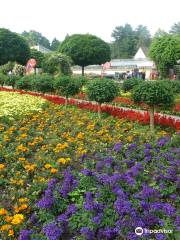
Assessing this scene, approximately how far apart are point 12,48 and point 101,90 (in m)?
31.1

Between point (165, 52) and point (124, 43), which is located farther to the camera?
point (124, 43)

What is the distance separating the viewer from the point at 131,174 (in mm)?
4863

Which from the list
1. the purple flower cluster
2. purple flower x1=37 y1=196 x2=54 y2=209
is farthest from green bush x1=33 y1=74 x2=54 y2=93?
purple flower x1=37 y1=196 x2=54 y2=209

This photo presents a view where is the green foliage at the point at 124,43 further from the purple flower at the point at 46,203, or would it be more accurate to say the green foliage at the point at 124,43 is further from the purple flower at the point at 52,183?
the purple flower at the point at 46,203

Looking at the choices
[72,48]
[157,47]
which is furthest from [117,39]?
[157,47]

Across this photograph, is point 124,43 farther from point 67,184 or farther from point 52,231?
point 52,231

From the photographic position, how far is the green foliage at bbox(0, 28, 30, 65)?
129ft

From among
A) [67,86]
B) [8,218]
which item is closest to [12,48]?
[67,86]

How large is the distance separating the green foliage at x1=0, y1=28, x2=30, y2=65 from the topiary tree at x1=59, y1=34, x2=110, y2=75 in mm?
4088

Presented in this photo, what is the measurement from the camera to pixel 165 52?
2914 cm

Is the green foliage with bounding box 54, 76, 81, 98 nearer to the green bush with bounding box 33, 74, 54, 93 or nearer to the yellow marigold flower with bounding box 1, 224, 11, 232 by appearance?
the green bush with bounding box 33, 74, 54, 93

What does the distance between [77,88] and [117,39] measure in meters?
69.7

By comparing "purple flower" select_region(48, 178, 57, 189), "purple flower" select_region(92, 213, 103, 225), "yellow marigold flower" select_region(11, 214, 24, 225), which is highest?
"purple flower" select_region(48, 178, 57, 189)

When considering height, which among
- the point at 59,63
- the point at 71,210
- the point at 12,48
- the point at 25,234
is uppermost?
the point at 12,48
